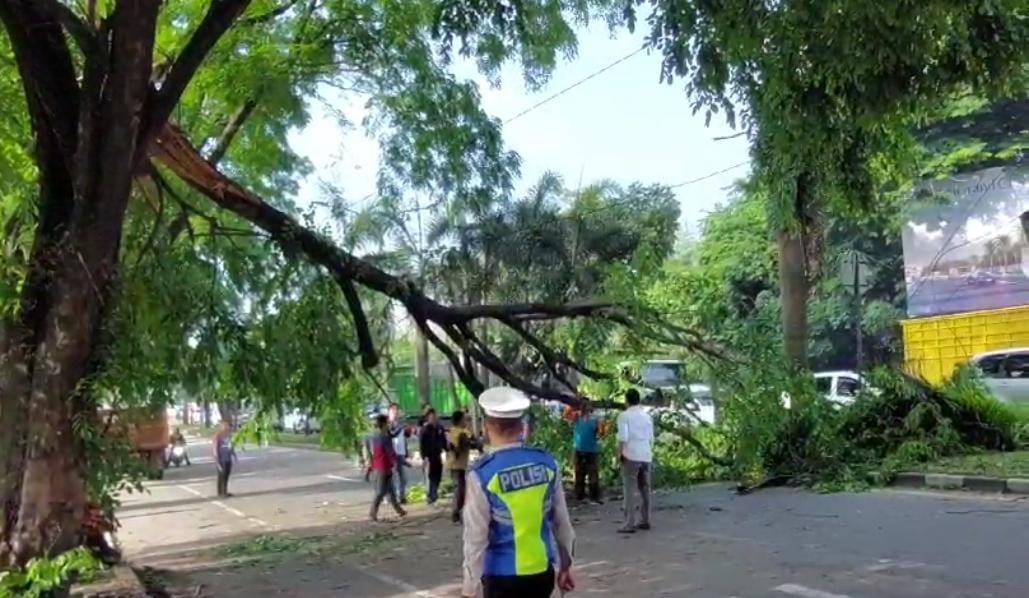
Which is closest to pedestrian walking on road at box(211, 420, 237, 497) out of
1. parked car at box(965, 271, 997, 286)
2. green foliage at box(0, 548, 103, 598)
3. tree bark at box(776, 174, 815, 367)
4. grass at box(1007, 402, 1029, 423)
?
tree bark at box(776, 174, 815, 367)

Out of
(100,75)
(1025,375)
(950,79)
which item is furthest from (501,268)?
(950,79)

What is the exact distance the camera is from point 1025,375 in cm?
2406

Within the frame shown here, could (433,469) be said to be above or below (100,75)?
below

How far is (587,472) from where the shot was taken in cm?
1694

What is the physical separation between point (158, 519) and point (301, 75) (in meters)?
11.9

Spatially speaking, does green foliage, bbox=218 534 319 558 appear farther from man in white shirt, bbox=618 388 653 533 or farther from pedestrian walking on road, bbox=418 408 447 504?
man in white shirt, bbox=618 388 653 533

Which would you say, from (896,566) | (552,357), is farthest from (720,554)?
(552,357)

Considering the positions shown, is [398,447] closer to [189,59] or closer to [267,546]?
[267,546]

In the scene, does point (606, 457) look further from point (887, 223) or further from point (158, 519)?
point (887, 223)

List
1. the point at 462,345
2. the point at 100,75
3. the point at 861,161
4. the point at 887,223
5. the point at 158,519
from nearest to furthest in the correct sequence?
the point at 861,161 → the point at 100,75 → the point at 462,345 → the point at 158,519 → the point at 887,223

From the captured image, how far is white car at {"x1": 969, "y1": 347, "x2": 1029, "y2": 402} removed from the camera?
23.7m

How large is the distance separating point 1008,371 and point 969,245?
977 cm

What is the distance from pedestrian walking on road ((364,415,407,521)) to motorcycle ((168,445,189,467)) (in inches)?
1083

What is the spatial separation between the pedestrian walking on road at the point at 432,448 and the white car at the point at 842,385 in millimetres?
6537
